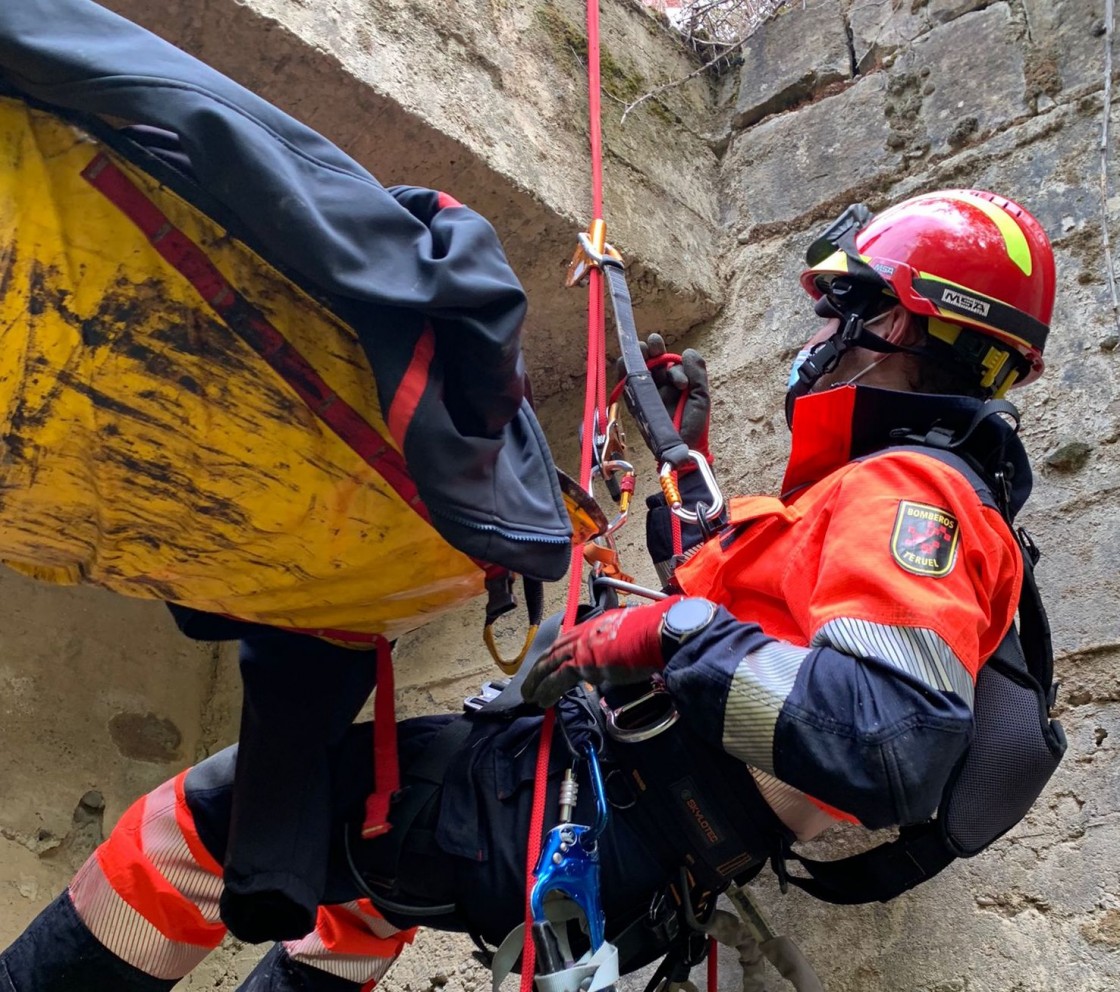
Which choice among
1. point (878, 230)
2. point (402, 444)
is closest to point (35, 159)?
point (402, 444)

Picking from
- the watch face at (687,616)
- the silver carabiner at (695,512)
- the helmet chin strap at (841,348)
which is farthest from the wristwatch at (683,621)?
the helmet chin strap at (841,348)

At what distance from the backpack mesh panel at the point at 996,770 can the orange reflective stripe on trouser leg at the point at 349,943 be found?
104cm

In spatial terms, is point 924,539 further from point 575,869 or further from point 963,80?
point 963,80

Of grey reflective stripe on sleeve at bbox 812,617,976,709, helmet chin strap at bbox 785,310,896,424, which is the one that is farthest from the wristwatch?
helmet chin strap at bbox 785,310,896,424

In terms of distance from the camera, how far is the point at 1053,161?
2461 millimetres

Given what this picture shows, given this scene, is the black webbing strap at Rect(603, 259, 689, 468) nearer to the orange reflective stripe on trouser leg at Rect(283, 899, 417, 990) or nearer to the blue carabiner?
the blue carabiner

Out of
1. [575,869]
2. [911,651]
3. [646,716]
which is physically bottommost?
[575,869]

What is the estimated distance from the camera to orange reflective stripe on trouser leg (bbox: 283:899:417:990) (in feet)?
6.57

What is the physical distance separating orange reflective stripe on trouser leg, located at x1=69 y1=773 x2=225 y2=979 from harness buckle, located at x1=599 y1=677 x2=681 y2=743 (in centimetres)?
69

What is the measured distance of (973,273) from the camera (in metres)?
1.91

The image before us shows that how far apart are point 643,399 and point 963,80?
4.69 ft

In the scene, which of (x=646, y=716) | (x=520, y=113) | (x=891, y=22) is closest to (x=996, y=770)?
(x=646, y=716)

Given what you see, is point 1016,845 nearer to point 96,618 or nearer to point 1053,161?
point 1053,161

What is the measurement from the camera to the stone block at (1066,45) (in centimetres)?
251
